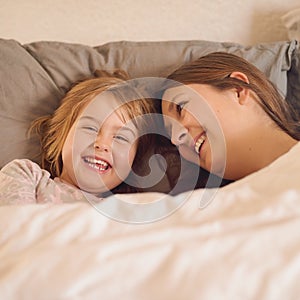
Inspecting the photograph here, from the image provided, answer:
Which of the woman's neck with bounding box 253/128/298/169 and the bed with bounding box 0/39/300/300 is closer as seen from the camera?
the bed with bounding box 0/39/300/300

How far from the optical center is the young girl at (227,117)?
101 centimetres

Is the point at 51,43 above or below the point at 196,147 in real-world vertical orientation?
above

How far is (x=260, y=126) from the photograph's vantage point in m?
1.03

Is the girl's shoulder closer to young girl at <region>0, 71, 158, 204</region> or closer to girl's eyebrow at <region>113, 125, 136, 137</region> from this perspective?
young girl at <region>0, 71, 158, 204</region>

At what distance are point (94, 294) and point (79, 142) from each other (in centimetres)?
49

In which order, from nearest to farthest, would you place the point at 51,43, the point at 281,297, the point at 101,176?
the point at 281,297 < the point at 101,176 < the point at 51,43

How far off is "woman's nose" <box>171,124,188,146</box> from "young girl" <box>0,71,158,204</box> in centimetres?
7

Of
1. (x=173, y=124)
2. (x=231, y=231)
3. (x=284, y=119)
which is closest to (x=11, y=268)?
(x=231, y=231)

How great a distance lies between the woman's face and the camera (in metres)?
1.01

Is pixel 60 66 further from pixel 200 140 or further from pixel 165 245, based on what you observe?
pixel 165 245

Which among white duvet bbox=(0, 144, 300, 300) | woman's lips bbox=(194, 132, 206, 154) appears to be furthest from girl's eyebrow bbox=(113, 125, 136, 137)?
white duvet bbox=(0, 144, 300, 300)

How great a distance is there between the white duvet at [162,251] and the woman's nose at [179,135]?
0.34 metres

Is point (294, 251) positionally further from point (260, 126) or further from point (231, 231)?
point (260, 126)

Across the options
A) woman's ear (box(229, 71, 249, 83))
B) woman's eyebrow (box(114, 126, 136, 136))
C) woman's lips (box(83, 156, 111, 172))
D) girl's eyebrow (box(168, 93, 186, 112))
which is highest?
woman's ear (box(229, 71, 249, 83))
